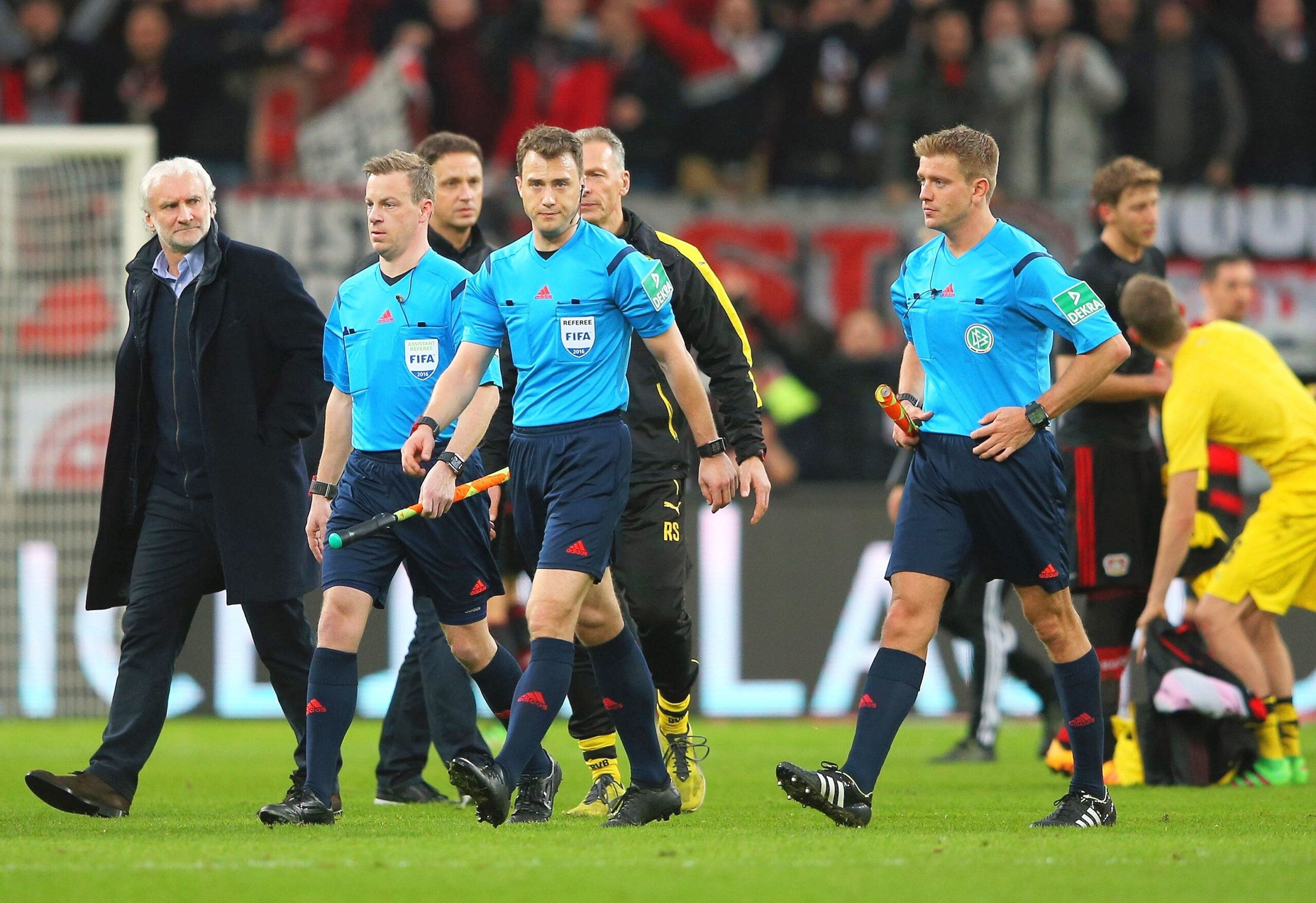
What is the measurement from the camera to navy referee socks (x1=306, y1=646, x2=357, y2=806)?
608 centimetres

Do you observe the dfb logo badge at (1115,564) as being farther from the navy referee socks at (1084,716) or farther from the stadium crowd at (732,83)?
the stadium crowd at (732,83)

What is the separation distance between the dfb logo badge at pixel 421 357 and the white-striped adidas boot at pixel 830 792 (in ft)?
6.09

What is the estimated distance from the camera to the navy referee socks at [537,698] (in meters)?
5.70

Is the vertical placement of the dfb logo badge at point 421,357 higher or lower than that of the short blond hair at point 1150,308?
lower

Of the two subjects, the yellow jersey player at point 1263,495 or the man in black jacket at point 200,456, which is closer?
the man in black jacket at point 200,456

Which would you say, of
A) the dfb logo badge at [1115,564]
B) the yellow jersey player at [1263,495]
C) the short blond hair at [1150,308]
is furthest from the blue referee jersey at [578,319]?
the dfb logo badge at [1115,564]

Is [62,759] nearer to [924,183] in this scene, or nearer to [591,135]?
[591,135]

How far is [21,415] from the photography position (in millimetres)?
11844

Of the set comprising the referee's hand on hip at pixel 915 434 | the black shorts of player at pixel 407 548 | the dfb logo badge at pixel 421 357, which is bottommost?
the black shorts of player at pixel 407 548

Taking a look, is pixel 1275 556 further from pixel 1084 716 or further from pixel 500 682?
pixel 500 682

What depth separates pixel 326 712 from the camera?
609cm

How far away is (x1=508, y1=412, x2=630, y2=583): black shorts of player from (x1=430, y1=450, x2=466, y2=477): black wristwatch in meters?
0.19

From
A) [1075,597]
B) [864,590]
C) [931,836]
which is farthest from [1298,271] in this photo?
[931,836]

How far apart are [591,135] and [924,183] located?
1.40 meters
